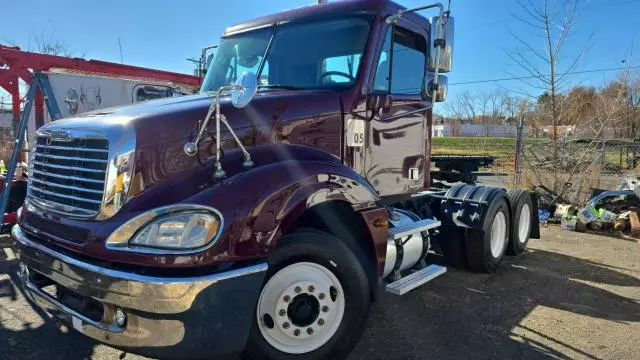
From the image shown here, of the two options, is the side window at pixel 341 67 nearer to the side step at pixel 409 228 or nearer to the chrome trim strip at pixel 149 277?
the side step at pixel 409 228

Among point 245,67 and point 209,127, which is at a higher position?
point 245,67

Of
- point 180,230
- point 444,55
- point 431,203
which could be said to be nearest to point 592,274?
point 431,203

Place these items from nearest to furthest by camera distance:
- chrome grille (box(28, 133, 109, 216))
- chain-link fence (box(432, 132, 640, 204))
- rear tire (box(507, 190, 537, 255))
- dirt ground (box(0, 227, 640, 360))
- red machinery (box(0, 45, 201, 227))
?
chrome grille (box(28, 133, 109, 216)) < dirt ground (box(0, 227, 640, 360)) < red machinery (box(0, 45, 201, 227)) < rear tire (box(507, 190, 537, 255)) < chain-link fence (box(432, 132, 640, 204))

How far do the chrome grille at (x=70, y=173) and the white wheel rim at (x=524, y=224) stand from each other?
19.2 ft

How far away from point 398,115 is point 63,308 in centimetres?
303

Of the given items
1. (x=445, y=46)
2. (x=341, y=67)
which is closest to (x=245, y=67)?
(x=341, y=67)

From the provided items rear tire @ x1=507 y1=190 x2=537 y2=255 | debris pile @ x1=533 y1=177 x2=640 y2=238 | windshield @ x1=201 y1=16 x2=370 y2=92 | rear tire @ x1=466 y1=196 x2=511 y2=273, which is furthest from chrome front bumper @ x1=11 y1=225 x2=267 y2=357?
debris pile @ x1=533 y1=177 x2=640 y2=238

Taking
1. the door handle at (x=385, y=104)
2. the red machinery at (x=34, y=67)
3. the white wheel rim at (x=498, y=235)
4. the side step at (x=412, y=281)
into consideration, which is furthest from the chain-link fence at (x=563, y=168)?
the red machinery at (x=34, y=67)

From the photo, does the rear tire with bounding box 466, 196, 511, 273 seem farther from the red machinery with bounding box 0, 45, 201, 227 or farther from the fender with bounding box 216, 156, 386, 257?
the red machinery with bounding box 0, 45, 201, 227

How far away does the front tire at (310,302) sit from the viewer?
2961mm

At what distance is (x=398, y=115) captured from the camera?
4.44 metres

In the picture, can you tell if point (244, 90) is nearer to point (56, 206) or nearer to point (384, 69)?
point (56, 206)

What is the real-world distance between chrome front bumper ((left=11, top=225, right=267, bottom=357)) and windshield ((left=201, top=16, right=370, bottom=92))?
1830mm

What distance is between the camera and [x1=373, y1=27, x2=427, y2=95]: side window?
4.20 m
